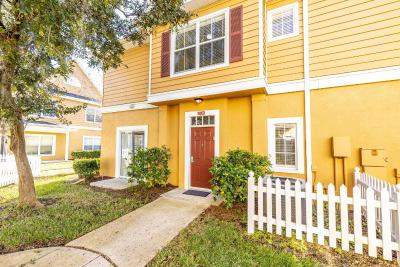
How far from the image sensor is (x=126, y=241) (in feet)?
12.0

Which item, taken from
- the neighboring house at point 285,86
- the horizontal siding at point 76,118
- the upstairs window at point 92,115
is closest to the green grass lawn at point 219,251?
the neighboring house at point 285,86

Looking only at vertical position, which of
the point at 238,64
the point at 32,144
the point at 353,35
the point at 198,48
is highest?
the point at 198,48

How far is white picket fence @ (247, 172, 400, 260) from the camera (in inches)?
116

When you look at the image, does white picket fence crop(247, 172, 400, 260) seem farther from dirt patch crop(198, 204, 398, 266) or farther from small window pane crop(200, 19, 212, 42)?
small window pane crop(200, 19, 212, 42)

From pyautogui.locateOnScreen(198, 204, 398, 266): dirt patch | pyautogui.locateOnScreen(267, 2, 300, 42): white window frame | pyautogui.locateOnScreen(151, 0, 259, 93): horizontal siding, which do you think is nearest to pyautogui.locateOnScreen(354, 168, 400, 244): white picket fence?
pyautogui.locateOnScreen(198, 204, 398, 266): dirt patch

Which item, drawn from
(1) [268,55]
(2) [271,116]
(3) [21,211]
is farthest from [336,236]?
(3) [21,211]

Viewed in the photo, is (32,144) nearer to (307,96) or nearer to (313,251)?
(307,96)

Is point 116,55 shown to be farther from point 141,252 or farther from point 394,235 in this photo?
point 394,235

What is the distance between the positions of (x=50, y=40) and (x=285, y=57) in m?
6.00

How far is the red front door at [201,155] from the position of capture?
6727 mm

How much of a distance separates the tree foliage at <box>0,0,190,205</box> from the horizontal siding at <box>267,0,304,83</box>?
2965 mm

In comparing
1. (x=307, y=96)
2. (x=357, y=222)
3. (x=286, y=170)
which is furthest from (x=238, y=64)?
(x=357, y=222)

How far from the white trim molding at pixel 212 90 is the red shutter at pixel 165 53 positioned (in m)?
0.87

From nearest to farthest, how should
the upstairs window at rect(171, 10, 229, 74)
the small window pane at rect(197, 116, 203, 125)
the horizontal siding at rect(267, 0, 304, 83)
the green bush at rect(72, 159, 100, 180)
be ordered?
the horizontal siding at rect(267, 0, 304, 83) < the upstairs window at rect(171, 10, 229, 74) < the small window pane at rect(197, 116, 203, 125) < the green bush at rect(72, 159, 100, 180)
